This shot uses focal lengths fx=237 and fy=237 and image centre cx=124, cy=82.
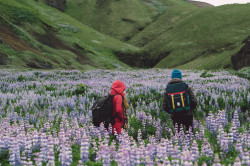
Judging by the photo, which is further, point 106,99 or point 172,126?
point 172,126

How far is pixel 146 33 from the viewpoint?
98875 millimetres

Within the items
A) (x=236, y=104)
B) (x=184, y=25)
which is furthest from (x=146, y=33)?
(x=236, y=104)

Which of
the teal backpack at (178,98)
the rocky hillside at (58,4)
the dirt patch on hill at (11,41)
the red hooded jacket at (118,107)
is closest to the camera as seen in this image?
the red hooded jacket at (118,107)

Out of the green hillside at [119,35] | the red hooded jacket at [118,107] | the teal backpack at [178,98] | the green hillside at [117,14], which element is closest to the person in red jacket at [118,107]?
the red hooded jacket at [118,107]

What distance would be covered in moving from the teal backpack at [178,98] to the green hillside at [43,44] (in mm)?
20942

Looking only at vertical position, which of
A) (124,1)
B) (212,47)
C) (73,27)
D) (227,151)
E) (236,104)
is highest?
(124,1)

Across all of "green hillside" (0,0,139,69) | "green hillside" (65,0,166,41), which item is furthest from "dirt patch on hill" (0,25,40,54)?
"green hillside" (65,0,166,41)

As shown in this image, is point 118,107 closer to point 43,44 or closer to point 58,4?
Result: point 43,44

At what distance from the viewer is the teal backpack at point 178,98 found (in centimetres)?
651

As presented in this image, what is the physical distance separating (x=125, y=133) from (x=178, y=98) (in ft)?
8.68

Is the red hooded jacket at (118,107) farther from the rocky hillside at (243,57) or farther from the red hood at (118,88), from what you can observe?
the rocky hillside at (243,57)

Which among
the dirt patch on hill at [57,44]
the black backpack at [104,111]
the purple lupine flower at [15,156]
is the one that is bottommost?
the purple lupine flower at [15,156]

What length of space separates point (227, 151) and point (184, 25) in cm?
8654

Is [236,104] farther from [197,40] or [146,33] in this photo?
[146,33]
